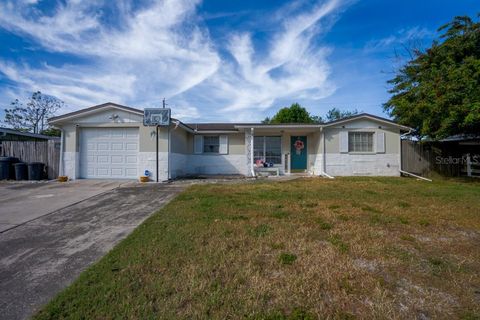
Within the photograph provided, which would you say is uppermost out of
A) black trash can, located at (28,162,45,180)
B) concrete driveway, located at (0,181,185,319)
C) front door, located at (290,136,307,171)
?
front door, located at (290,136,307,171)

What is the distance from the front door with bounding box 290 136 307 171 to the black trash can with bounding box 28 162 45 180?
13150 mm

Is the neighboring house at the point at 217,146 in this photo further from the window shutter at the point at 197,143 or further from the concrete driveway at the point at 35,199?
the concrete driveway at the point at 35,199

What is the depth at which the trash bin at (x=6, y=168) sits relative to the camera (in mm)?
10570

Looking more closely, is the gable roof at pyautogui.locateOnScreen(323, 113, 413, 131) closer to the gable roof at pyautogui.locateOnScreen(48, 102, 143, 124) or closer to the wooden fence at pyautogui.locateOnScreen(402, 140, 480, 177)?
the wooden fence at pyautogui.locateOnScreen(402, 140, 480, 177)

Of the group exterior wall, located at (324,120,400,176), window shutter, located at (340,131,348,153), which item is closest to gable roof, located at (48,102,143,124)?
exterior wall, located at (324,120,400,176)

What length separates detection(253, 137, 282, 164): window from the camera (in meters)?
13.8

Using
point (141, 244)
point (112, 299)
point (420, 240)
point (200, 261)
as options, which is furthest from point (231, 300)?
point (420, 240)

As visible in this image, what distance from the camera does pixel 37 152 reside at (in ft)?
37.1

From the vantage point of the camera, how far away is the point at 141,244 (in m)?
3.40

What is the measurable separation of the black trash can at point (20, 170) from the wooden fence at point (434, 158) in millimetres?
19747

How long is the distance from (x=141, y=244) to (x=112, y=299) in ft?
4.34

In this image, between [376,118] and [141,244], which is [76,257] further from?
[376,118]

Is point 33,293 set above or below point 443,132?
below

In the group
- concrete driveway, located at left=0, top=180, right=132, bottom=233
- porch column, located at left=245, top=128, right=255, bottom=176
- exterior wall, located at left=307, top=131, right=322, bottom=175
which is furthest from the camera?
exterior wall, located at left=307, top=131, right=322, bottom=175
